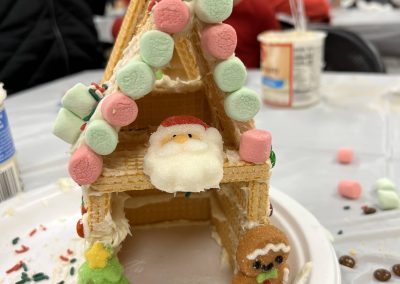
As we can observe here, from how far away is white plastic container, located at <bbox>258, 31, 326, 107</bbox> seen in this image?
1.16 meters

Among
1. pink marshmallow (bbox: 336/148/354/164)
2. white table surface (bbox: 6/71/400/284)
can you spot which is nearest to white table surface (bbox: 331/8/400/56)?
white table surface (bbox: 6/71/400/284)

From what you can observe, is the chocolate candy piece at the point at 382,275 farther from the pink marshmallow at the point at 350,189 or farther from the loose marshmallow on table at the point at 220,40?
the loose marshmallow on table at the point at 220,40

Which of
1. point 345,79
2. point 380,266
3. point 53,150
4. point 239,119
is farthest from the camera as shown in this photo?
point 345,79

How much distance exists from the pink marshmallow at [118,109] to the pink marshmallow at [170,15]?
79 millimetres

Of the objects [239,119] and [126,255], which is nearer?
[239,119]

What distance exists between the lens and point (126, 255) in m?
0.65

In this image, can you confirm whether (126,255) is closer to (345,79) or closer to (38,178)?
(38,178)

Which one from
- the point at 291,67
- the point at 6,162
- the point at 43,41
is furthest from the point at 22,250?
the point at 43,41

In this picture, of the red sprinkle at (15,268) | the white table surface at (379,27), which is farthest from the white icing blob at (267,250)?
the white table surface at (379,27)

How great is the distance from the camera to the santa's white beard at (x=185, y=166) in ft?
1.53

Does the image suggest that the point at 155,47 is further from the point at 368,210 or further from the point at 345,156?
→ the point at 345,156

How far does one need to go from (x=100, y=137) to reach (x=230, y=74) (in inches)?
5.8

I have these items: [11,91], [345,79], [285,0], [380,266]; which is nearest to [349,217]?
[380,266]

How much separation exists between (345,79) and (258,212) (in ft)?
3.43
